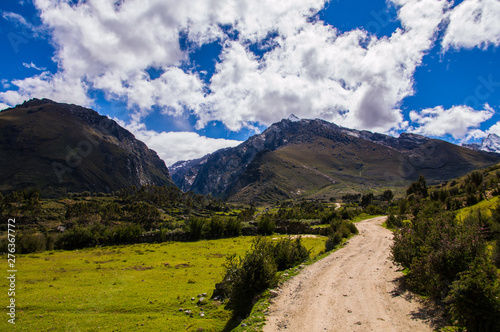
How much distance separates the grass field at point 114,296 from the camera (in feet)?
47.4

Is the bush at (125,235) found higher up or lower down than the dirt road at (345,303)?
higher up

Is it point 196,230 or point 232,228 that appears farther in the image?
point 232,228

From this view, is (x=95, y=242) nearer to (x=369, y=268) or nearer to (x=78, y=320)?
(x=78, y=320)

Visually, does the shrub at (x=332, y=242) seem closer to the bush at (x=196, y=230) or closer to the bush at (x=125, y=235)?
the bush at (x=196, y=230)

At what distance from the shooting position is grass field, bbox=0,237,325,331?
47.4 feet

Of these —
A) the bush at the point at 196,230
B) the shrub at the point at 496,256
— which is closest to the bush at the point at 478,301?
the shrub at the point at 496,256

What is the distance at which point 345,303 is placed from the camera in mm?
14750

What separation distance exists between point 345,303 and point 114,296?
55.6 feet

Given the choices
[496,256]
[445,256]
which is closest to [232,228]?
[496,256]

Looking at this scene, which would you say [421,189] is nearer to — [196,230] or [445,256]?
[196,230]

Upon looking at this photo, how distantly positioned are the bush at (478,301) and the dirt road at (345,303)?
2.38m

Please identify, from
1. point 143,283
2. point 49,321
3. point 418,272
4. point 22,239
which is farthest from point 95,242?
point 418,272

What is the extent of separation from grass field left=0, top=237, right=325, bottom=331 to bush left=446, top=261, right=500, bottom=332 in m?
11.6

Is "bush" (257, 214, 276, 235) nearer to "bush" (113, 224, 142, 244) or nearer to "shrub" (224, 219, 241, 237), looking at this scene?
"shrub" (224, 219, 241, 237)
